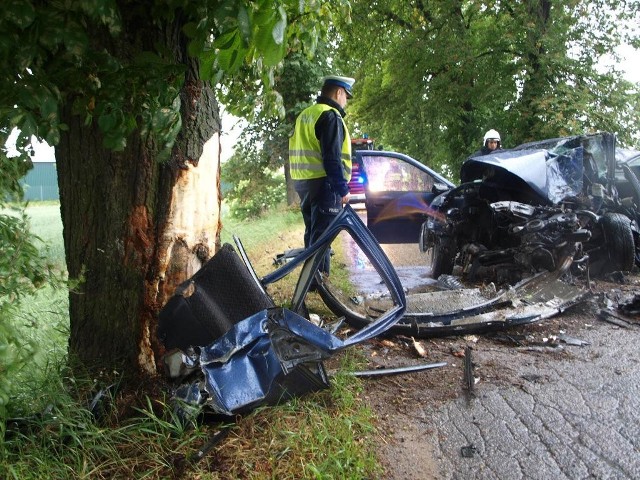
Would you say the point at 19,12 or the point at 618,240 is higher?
the point at 19,12

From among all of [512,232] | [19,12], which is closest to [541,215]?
[512,232]

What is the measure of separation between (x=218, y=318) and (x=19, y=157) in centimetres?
119

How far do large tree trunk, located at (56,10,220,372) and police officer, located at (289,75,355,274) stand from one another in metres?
2.01

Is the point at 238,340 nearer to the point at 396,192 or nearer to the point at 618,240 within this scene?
the point at 396,192

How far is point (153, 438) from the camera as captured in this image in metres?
2.39

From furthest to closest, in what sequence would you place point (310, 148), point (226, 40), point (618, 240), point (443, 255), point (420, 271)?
1. point (420, 271)
2. point (443, 255)
3. point (618, 240)
4. point (310, 148)
5. point (226, 40)

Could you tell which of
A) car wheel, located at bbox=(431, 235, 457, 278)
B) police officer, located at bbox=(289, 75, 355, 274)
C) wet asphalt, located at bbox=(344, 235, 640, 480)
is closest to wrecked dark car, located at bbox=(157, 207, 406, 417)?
wet asphalt, located at bbox=(344, 235, 640, 480)

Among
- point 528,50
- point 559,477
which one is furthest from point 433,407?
point 528,50

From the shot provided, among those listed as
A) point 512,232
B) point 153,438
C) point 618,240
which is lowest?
point 153,438

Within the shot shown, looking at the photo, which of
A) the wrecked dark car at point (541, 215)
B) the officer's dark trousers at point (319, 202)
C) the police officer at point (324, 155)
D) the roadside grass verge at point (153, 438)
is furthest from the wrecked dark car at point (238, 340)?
the wrecked dark car at point (541, 215)

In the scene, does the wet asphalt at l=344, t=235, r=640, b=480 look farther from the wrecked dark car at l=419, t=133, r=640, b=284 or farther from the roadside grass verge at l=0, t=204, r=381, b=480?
the wrecked dark car at l=419, t=133, r=640, b=284

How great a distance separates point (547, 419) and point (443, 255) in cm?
376

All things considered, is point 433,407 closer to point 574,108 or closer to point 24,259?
point 24,259

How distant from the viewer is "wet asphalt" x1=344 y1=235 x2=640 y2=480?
2.46 meters
